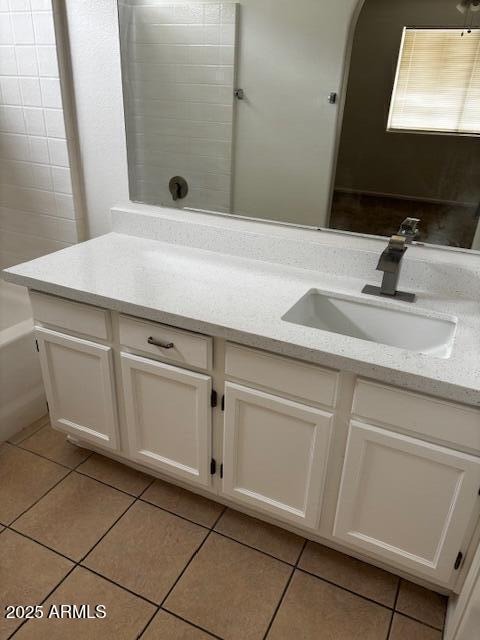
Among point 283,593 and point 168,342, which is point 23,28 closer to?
point 168,342

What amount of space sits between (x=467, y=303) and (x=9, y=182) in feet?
6.86

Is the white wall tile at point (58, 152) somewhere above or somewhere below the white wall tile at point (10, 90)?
below

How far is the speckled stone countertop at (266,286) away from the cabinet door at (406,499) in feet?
0.64

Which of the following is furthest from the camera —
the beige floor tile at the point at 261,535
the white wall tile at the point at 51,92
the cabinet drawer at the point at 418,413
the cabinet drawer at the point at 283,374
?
the white wall tile at the point at 51,92

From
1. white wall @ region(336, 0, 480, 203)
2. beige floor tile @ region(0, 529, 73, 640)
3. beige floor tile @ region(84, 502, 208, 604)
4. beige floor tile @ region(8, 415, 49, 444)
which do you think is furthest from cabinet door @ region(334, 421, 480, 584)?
beige floor tile @ region(8, 415, 49, 444)

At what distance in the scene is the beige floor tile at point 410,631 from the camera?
140cm

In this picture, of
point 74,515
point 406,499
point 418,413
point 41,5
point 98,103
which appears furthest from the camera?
point 98,103

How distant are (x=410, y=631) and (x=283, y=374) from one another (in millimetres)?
873

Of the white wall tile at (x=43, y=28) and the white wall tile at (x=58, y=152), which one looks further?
the white wall tile at (x=58, y=152)

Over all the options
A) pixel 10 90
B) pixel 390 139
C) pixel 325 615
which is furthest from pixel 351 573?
pixel 10 90

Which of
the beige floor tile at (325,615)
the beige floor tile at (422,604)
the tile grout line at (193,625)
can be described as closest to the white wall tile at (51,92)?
the tile grout line at (193,625)

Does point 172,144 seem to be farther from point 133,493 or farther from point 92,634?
point 92,634

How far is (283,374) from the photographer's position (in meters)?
1.34

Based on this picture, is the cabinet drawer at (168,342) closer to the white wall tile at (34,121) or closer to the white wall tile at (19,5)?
the white wall tile at (34,121)
